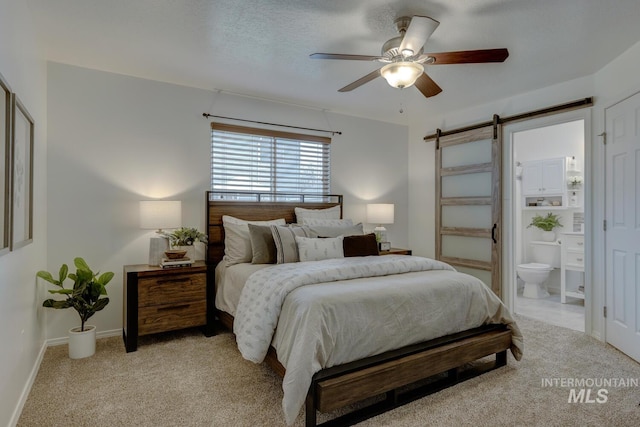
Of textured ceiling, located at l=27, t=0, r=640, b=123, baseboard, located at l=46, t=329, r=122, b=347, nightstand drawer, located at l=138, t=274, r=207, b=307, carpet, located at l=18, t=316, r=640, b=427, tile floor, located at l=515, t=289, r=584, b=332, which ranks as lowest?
tile floor, located at l=515, t=289, r=584, b=332

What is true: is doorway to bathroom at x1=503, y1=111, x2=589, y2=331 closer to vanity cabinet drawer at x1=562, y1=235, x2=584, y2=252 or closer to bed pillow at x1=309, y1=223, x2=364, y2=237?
vanity cabinet drawer at x1=562, y1=235, x2=584, y2=252

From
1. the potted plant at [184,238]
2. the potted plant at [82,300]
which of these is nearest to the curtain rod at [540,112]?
the potted plant at [184,238]

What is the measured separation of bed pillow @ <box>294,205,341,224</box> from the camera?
413 cm

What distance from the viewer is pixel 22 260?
7.41 feet

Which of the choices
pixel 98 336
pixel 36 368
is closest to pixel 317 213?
pixel 98 336

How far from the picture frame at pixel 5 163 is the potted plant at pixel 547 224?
588cm

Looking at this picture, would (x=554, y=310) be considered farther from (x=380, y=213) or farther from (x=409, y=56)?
(x=409, y=56)

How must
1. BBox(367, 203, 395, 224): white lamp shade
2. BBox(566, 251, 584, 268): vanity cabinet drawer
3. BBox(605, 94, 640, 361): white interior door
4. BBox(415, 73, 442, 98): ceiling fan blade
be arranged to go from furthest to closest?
BBox(367, 203, 395, 224): white lamp shade → BBox(566, 251, 584, 268): vanity cabinet drawer → BBox(605, 94, 640, 361): white interior door → BBox(415, 73, 442, 98): ceiling fan blade

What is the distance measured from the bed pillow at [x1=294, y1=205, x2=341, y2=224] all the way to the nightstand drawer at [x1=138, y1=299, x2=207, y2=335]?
142 centimetres

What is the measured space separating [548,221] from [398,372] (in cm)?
419

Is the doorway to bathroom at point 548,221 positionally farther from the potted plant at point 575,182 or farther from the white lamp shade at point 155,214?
the white lamp shade at point 155,214

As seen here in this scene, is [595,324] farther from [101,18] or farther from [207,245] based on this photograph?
[101,18]

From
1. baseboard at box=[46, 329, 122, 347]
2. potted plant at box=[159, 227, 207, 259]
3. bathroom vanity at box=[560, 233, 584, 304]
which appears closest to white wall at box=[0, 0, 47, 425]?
baseboard at box=[46, 329, 122, 347]

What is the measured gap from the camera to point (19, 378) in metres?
2.10
